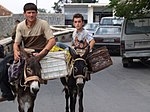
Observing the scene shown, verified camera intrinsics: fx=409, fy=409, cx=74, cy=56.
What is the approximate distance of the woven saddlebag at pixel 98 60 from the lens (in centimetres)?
733

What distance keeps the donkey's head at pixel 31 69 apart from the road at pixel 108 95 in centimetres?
278

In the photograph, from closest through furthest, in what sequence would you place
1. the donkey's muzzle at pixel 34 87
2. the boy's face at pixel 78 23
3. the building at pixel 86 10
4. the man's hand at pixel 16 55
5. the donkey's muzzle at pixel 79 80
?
the donkey's muzzle at pixel 34 87
the man's hand at pixel 16 55
the donkey's muzzle at pixel 79 80
the boy's face at pixel 78 23
the building at pixel 86 10

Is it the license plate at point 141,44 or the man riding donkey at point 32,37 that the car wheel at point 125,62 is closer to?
the license plate at point 141,44

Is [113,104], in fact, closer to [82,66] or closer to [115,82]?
[82,66]

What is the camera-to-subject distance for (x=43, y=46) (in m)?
6.62

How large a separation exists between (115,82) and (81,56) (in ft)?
20.8

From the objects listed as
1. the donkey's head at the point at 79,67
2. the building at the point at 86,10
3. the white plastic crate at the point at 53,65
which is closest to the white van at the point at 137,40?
the donkey's head at the point at 79,67

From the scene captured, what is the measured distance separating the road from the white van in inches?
50.7

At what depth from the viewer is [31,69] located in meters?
6.01

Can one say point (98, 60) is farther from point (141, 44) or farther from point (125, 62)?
point (125, 62)

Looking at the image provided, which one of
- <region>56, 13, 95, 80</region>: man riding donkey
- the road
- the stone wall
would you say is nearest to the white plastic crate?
<region>56, 13, 95, 80</region>: man riding donkey

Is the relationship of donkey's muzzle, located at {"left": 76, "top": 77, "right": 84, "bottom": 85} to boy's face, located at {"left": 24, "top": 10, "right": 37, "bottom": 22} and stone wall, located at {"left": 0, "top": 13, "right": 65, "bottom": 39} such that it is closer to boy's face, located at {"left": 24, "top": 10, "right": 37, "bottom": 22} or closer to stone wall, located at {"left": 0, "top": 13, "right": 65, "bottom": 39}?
boy's face, located at {"left": 24, "top": 10, "right": 37, "bottom": 22}

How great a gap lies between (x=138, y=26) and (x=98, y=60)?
10239mm

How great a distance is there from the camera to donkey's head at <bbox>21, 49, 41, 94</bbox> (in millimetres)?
5910
